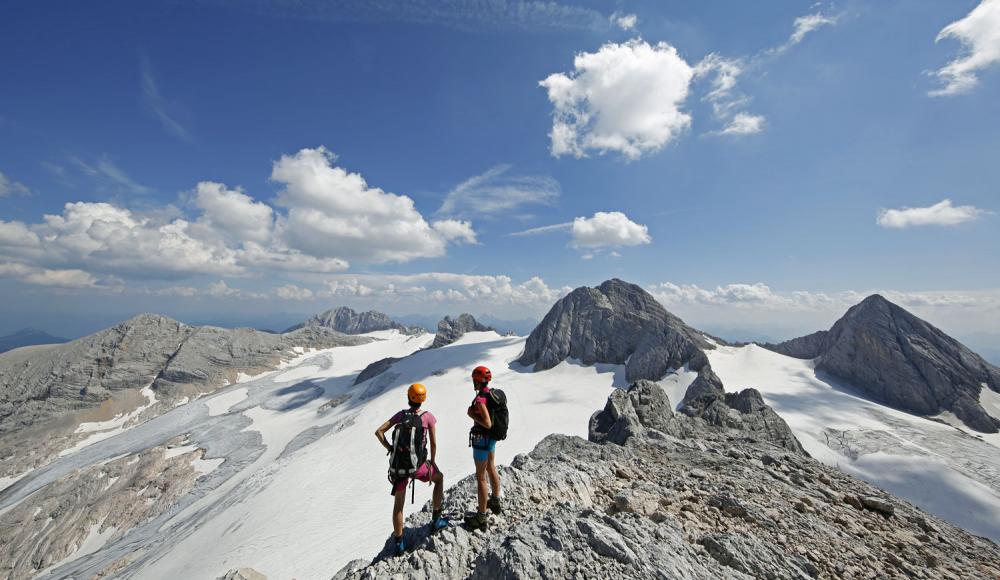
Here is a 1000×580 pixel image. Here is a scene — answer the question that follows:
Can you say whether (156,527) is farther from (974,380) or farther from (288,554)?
(974,380)

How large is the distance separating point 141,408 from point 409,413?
129m

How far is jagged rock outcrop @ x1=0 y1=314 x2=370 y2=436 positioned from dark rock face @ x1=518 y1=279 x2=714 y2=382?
318ft

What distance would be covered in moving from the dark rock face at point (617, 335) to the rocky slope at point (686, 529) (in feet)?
172

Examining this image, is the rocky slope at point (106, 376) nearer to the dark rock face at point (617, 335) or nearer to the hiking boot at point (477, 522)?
the dark rock face at point (617, 335)

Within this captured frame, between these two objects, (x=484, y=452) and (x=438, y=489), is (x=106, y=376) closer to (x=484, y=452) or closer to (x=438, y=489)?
(x=438, y=489)

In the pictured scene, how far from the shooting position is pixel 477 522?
288 inches

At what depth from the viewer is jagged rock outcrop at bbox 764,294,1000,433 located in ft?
173

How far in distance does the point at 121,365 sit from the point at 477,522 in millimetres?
141250

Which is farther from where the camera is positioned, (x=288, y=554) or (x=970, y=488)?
(x=970, y=488)

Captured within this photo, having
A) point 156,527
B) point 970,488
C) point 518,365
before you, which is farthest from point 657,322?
point 156,527

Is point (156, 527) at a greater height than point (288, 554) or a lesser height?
lesser

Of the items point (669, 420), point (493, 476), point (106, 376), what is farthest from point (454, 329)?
point (493, 476)

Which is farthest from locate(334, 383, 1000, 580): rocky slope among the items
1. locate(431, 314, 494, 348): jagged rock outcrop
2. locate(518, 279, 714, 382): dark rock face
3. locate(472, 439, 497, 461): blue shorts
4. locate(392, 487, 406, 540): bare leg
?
locate(431, 314, 494, 348): jagged rock outcrop

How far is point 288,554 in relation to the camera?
20.1m
